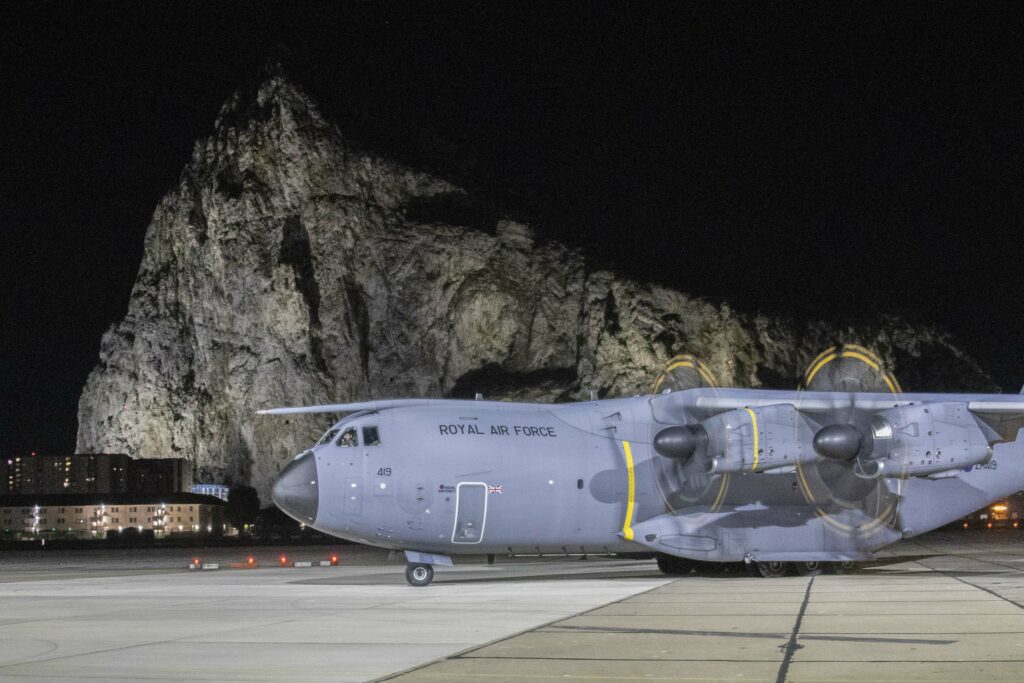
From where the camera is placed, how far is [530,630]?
1228cm

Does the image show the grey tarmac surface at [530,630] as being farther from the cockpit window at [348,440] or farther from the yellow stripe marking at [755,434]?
the cockpit window at [348,440]

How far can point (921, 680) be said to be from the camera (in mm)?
8383

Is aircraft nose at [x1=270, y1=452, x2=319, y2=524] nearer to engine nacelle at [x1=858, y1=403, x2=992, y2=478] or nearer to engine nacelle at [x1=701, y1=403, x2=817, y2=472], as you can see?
engine nacelle at [x1=701, y1=403, x2=817, y2=472]

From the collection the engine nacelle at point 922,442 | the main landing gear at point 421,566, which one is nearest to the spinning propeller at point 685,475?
the engine nacelle at point 922,442

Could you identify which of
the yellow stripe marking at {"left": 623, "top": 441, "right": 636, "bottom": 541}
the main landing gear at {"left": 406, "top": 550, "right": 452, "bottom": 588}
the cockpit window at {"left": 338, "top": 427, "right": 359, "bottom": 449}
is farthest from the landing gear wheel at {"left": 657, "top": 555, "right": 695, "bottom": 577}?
the cockpit window at {"left": 338, "top": 427, "right": 359, "bottom": 449}

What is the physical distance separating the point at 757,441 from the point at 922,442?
3.21 meters

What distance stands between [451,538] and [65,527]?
5182 inches

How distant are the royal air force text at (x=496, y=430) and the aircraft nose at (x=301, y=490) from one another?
2676mm

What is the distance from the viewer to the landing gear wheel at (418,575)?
2167 centimetres

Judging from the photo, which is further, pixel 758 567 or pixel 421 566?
pixel 758 567

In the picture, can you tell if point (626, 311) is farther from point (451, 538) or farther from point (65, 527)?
point (451, 538)

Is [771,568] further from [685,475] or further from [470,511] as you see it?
[470,511]

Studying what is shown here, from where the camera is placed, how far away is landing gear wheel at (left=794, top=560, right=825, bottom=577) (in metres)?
24.3

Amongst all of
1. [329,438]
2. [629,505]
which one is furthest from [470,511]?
[629,505]
